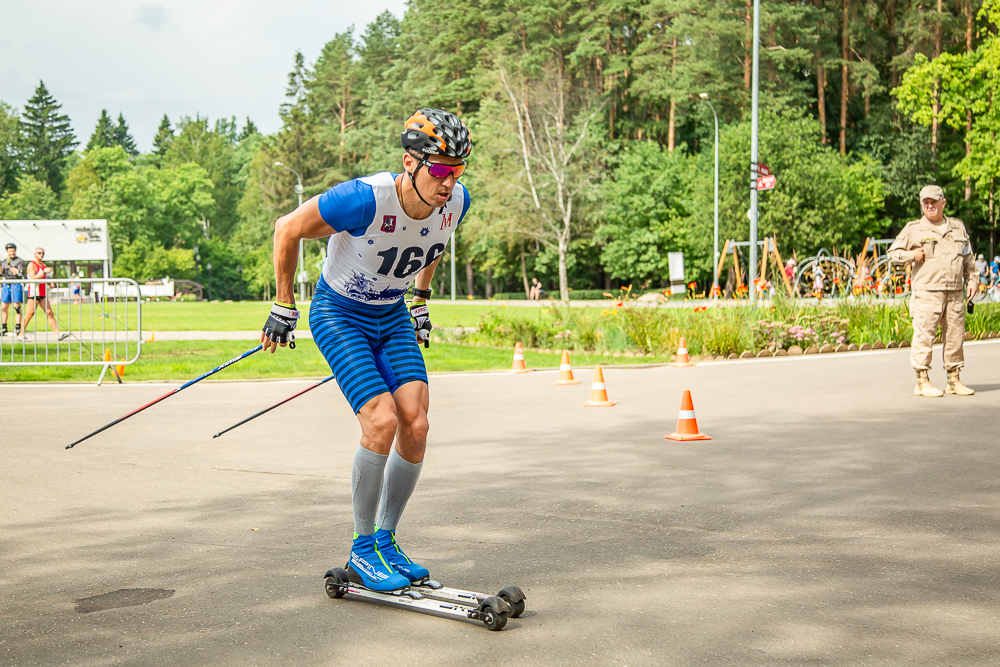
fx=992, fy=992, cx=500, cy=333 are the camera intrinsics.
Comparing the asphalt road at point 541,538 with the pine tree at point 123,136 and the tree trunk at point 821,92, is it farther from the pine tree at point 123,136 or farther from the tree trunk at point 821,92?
the pine tree at point 123,136

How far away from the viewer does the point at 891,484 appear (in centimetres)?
636

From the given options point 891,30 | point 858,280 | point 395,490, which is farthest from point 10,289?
point 891,30

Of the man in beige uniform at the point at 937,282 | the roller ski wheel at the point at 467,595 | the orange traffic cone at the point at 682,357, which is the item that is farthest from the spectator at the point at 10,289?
the roller ski wheel at the point at 467,595

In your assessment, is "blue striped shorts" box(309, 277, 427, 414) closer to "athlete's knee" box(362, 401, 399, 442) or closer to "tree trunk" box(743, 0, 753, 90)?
"athlete's knee" box(362, 401, 399, 442)

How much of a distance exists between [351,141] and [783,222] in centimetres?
3517

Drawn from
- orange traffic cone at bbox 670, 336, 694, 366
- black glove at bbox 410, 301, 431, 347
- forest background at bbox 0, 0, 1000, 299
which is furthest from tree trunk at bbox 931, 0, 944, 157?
black glove at bbox 410, 301, 431, 347

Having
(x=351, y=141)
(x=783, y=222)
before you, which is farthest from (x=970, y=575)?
(x=351, y=141)

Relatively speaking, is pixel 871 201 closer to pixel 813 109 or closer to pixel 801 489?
pixel 813 109

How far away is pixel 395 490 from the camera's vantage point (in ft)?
14.1

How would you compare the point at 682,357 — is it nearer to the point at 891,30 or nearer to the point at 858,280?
the point at 858,280

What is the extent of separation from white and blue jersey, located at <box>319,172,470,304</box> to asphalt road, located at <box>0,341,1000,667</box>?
Result: 1.30m

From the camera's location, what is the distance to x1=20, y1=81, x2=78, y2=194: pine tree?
10931 cm

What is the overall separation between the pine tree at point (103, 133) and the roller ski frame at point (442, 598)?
128393mm

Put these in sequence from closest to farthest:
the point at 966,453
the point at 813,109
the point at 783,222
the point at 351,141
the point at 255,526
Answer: the point at 255,526 < the point at 966,453 < the point at 783,222 < the point at 813,109 < the point at 351,141
